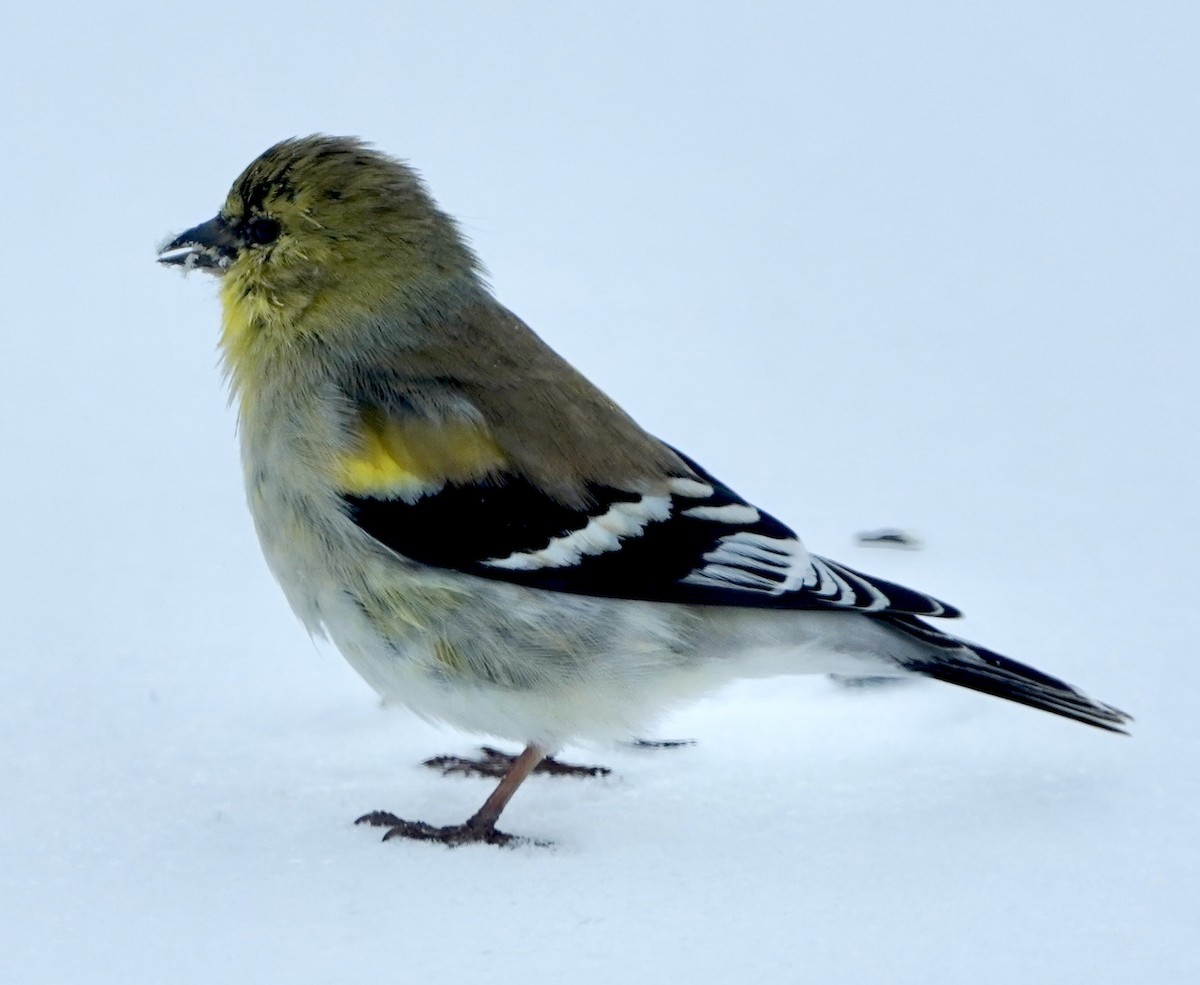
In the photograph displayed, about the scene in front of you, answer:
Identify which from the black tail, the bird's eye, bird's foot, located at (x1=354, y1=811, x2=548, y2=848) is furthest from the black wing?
the bird's eye

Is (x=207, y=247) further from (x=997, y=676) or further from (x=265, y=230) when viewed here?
(x=997, y=676)

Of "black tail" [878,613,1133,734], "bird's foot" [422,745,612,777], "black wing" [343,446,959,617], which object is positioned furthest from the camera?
"bird's foot" [422,745,612,777]

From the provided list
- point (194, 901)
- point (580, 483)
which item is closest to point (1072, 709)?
point (580, 483)

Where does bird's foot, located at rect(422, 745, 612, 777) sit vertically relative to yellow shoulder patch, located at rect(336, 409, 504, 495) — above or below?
below

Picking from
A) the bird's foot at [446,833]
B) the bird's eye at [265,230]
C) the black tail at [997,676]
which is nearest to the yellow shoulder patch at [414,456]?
the bird's eye at [265,230]

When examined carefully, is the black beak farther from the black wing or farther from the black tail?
the black tail

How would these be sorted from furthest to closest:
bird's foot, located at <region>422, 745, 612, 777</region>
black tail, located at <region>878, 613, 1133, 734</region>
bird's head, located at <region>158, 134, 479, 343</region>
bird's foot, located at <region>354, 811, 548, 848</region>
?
bird's foot, located at <region>422, 745, 612, 777</region>, bird's head, located at <region>158, 134, 479, 343</region>, black tail, located at <region>878, 613, 1133, 734</region>, bird's foot, located at <region>354, 811, 548, 848</region>

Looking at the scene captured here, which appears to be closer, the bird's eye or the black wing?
the black wing
